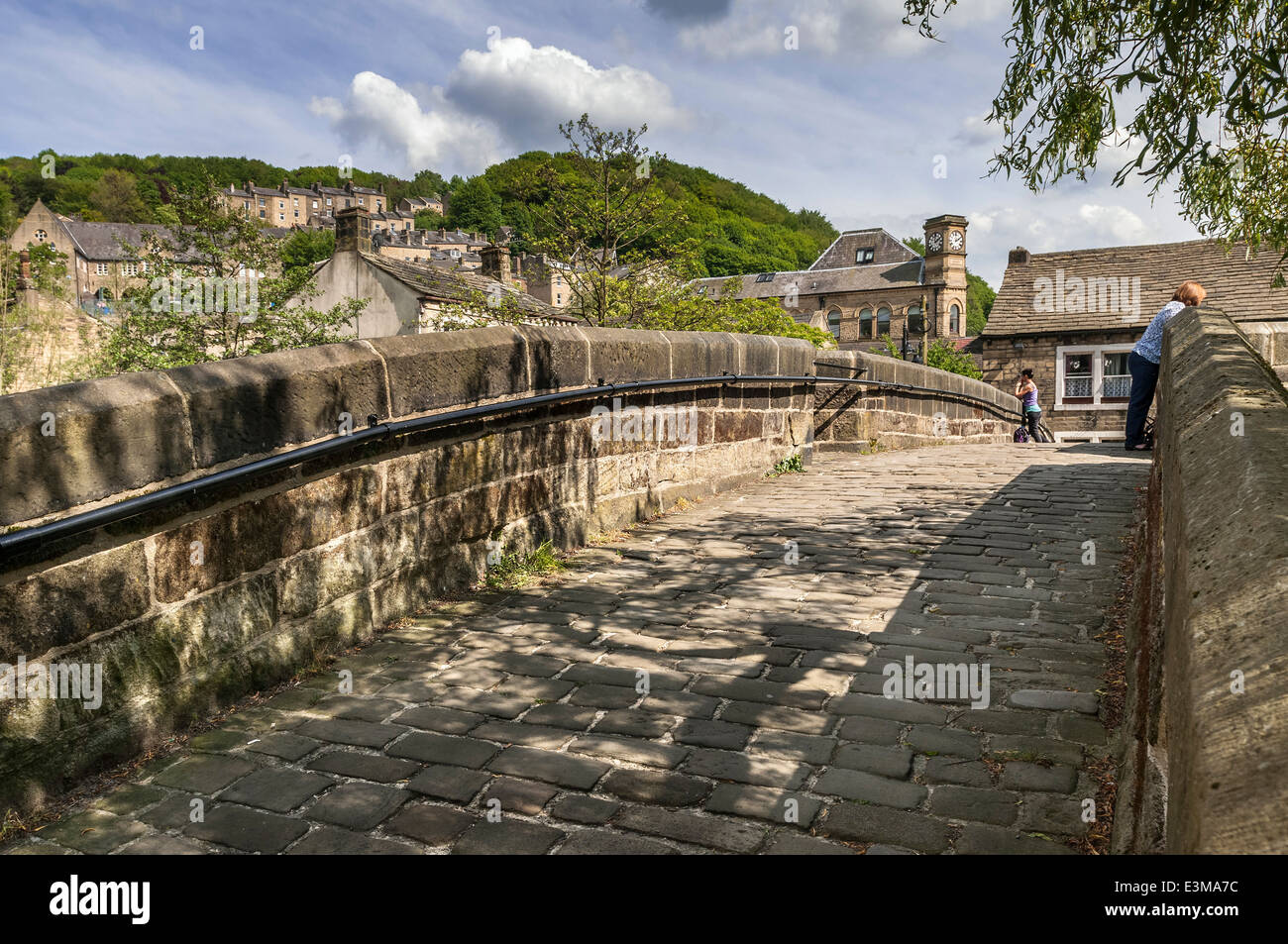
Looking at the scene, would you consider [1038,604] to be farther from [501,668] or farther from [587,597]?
[501,668]

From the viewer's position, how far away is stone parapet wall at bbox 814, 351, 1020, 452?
34.3 ft

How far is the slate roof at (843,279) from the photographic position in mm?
72688

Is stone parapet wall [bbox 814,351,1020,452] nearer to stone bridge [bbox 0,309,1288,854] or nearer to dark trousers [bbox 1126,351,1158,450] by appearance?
dark trousers [bbox 1126,351,1158,450]

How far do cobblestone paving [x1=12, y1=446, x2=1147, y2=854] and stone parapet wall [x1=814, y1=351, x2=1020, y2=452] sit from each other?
212 inches

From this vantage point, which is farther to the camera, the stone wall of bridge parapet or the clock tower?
the clock tower

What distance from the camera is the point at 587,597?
4598 millimetres

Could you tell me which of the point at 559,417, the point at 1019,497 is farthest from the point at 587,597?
the point at 1019,497

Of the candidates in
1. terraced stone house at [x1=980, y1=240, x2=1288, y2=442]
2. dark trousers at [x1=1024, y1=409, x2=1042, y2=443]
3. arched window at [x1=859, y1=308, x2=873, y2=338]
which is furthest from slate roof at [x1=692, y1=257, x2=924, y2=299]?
dark trousers at [x1=1024, y1=409, x2=1042, y2=443]

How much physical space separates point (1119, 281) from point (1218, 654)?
32.7m

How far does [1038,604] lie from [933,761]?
1.85m

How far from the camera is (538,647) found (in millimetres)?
3869

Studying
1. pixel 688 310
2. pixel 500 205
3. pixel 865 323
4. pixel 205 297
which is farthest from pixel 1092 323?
pixel 500 205

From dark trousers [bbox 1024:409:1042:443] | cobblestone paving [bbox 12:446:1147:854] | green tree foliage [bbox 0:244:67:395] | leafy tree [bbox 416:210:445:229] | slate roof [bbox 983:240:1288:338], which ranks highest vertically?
leafy tree [bbox 416:210:445:229]
